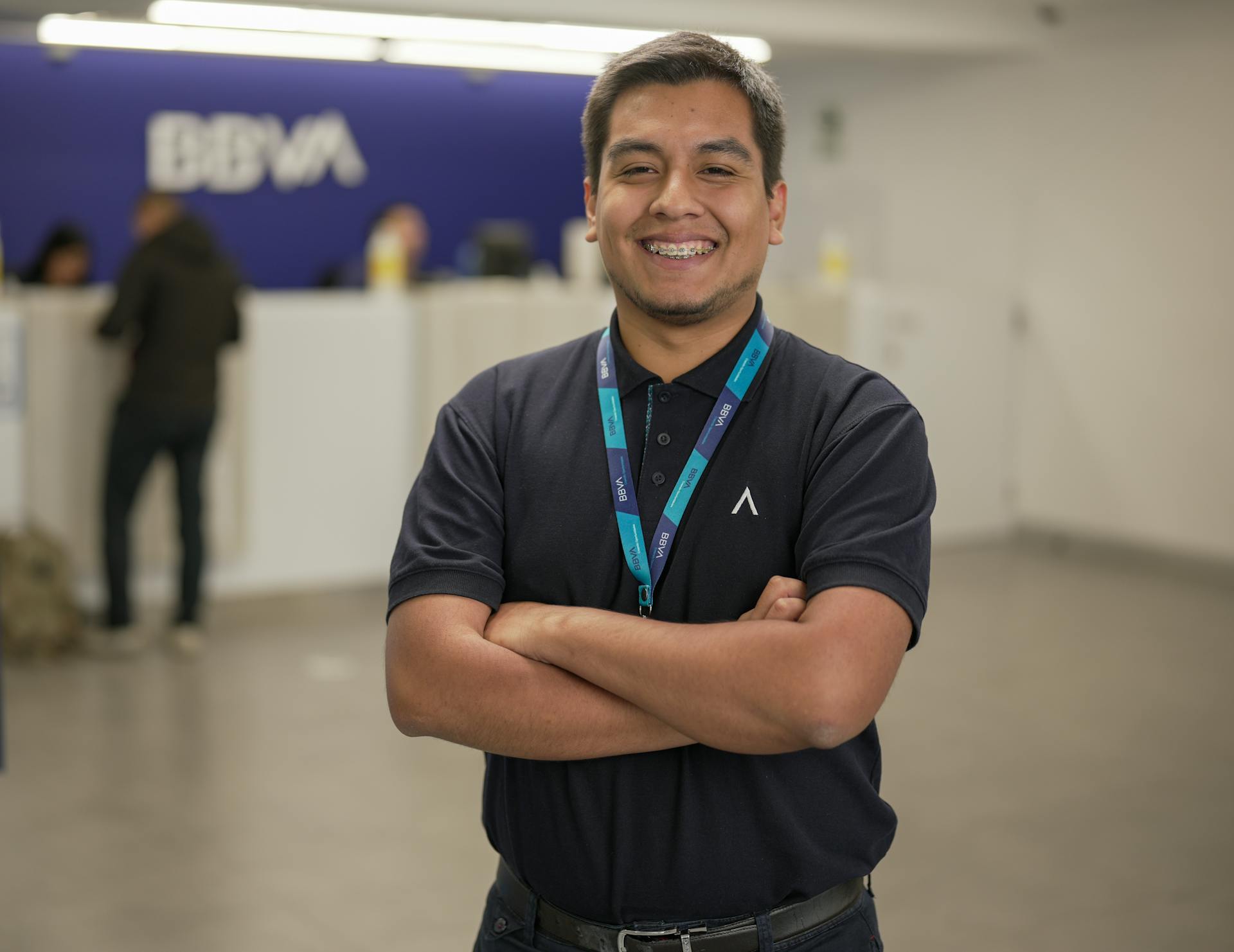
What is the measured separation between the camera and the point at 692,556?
1.60m

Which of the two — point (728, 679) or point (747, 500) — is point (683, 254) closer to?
point (747, 500)

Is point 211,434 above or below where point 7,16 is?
below

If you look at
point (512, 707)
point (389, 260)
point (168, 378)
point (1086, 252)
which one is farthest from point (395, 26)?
point (512, 707)

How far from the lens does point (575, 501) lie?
1.63 meters

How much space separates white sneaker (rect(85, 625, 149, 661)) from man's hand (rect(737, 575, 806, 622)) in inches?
187

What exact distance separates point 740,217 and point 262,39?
22.0ft

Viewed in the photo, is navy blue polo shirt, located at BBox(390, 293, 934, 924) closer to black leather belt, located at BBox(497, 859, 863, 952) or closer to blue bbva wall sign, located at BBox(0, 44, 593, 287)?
black leather belt, located at BBox(497, 859, 863, 952)

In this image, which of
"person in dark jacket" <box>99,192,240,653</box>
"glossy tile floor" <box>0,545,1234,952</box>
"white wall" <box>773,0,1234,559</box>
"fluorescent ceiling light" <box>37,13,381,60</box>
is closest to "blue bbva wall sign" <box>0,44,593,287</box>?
"fluorescent ceiling light" <box>37,13,381,60</box>

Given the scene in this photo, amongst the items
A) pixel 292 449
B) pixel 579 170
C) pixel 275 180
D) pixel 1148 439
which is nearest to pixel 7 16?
pixel 292 449

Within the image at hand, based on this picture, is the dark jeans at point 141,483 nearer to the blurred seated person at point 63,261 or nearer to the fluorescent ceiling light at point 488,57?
the blurred seated person at point 63,261

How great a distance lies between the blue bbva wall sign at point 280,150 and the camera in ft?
32.2

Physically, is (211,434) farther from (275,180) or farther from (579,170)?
(579,170)

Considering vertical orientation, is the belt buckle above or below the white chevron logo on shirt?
below

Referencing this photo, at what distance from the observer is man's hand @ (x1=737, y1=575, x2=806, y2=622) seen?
152cm
